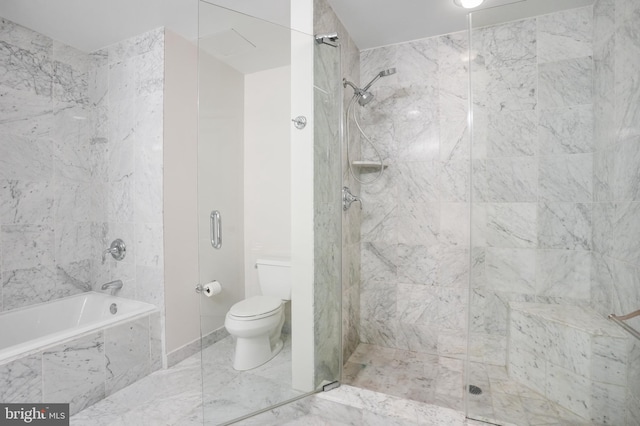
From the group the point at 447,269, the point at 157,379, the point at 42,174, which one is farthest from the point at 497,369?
the point at 42,174

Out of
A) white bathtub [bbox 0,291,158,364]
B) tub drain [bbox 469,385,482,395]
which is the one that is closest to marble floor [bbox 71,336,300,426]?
white bathtub [bbox 0,291,158,364]

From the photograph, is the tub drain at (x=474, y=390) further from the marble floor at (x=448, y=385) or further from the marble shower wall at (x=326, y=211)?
the marble shower wall at (x=326, y=211)

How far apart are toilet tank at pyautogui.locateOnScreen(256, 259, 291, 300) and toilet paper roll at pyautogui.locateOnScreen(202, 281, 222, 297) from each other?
212 millimetres

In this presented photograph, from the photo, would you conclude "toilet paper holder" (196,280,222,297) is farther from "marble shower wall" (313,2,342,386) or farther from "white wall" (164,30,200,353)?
"white wall" (164,30,200,353)

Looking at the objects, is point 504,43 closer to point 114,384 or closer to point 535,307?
point 535,307

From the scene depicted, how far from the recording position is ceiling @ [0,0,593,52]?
1948 mm

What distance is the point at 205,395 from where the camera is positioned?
1443 mm

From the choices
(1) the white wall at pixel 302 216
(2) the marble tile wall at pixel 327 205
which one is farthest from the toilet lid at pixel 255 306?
(2) the marble tile wall at pixel 327 205

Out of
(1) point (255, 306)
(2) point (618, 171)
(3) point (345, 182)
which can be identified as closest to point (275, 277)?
(1) point (255, 306)

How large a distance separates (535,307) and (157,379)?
93.7 inches

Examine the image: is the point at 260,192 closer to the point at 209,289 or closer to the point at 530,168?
the point at 209,289

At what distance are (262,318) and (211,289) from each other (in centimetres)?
31

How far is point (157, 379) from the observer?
2.07 meters
